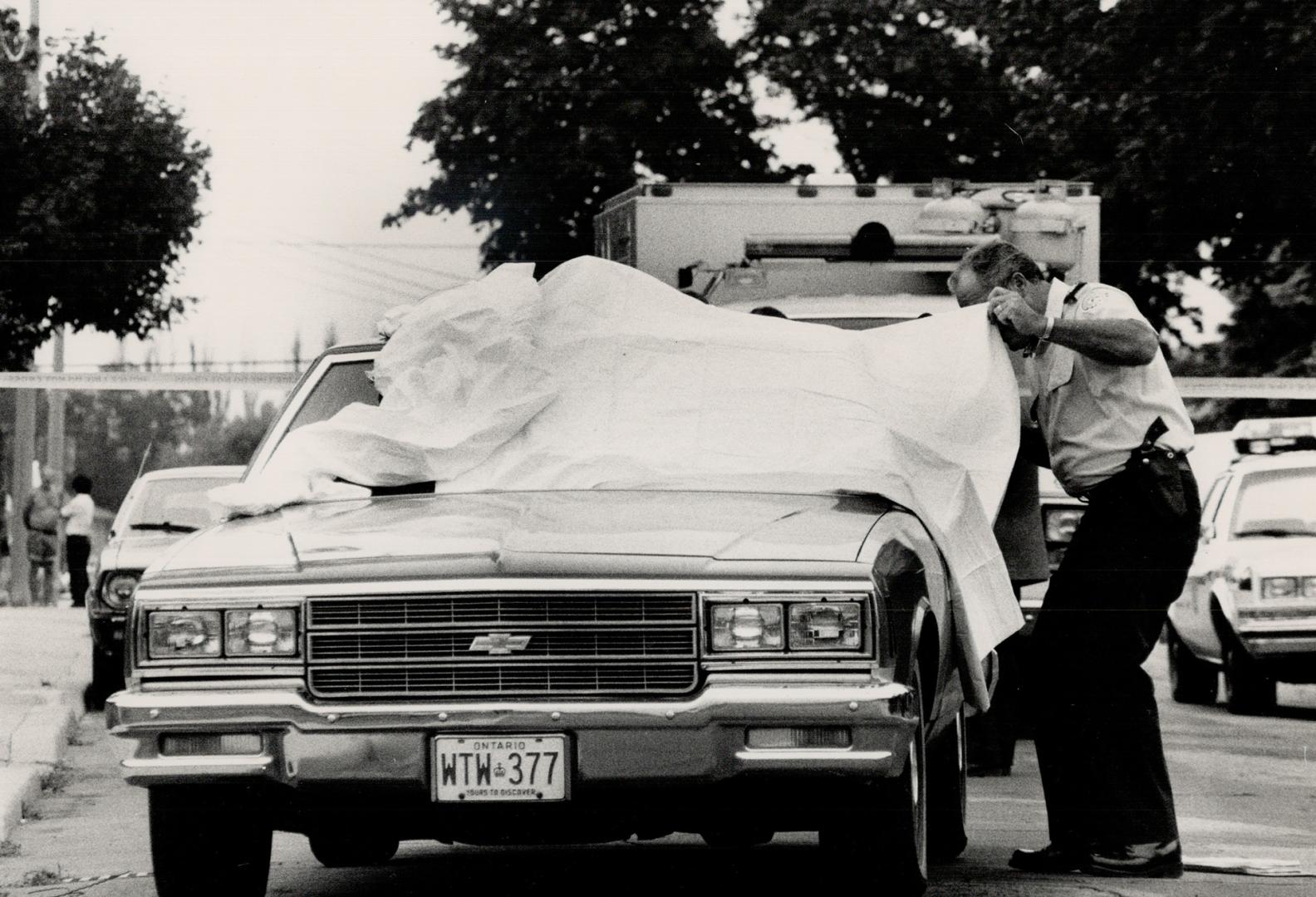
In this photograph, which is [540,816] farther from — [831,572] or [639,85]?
[639,85]

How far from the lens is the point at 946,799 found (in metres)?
7.42

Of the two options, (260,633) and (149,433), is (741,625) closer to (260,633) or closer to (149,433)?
(260,633)

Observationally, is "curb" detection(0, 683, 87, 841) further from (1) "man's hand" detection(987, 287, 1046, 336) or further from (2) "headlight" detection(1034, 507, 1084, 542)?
(2) "headlight" detection(1034, 507, 1084, 542)

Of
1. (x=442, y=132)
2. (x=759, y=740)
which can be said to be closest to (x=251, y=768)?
(x=759, y=740)

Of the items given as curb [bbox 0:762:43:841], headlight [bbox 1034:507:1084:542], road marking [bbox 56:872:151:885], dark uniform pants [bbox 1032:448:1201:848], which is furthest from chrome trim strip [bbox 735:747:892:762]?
headlight [bbox 1034:507:1084:542]

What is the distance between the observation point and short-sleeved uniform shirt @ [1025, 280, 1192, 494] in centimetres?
709

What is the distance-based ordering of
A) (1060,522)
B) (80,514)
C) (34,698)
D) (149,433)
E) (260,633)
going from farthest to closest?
(149,433), (80,514), (34,698), (1060,522), (260,633)

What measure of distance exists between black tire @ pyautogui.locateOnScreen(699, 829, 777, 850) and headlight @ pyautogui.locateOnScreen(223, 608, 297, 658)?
110cm

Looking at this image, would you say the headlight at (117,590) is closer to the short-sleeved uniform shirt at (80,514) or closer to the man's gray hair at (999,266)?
the man's gray hair at (999,266)

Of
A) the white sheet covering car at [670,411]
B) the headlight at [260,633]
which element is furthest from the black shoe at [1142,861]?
the headlight at [260,633]

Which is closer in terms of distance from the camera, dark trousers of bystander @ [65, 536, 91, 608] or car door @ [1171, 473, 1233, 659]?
car door @ [1171, 473, 1233, 659]

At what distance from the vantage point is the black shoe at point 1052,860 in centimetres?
711

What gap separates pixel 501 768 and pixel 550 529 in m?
0.67

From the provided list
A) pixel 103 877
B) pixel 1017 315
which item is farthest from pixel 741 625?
pixel 103 877
